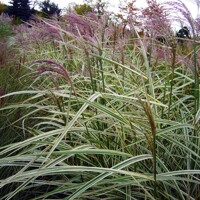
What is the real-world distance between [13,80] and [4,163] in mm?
1024

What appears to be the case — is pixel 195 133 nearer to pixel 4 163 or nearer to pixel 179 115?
pixel 179 115

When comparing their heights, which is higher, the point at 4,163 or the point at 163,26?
the point at 163,26

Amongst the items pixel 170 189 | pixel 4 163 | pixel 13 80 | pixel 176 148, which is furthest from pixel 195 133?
pixel 13 80

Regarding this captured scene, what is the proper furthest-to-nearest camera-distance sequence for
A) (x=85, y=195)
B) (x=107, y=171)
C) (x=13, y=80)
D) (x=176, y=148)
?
1. (x=13, y=80)
2. (x=176, y=148)
3. (x=85, y=195)
4. (x=107, y=171)

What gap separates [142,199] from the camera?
1.46 m

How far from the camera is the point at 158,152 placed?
1576mm

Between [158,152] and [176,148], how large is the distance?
119 millimetres

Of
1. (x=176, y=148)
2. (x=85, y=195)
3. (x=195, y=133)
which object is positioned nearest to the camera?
(x=85, y=195)

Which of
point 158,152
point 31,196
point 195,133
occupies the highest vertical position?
point 195,133

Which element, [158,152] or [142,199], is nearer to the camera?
[142,199]

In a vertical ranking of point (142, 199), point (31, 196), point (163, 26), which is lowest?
point (31, 196)

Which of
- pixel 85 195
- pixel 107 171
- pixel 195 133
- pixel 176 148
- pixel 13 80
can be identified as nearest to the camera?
pixel 107 171

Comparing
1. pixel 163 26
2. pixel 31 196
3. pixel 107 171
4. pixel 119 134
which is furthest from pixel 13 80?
pixel 107 171

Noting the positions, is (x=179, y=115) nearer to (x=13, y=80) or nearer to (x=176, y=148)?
(x=176, y=148)
